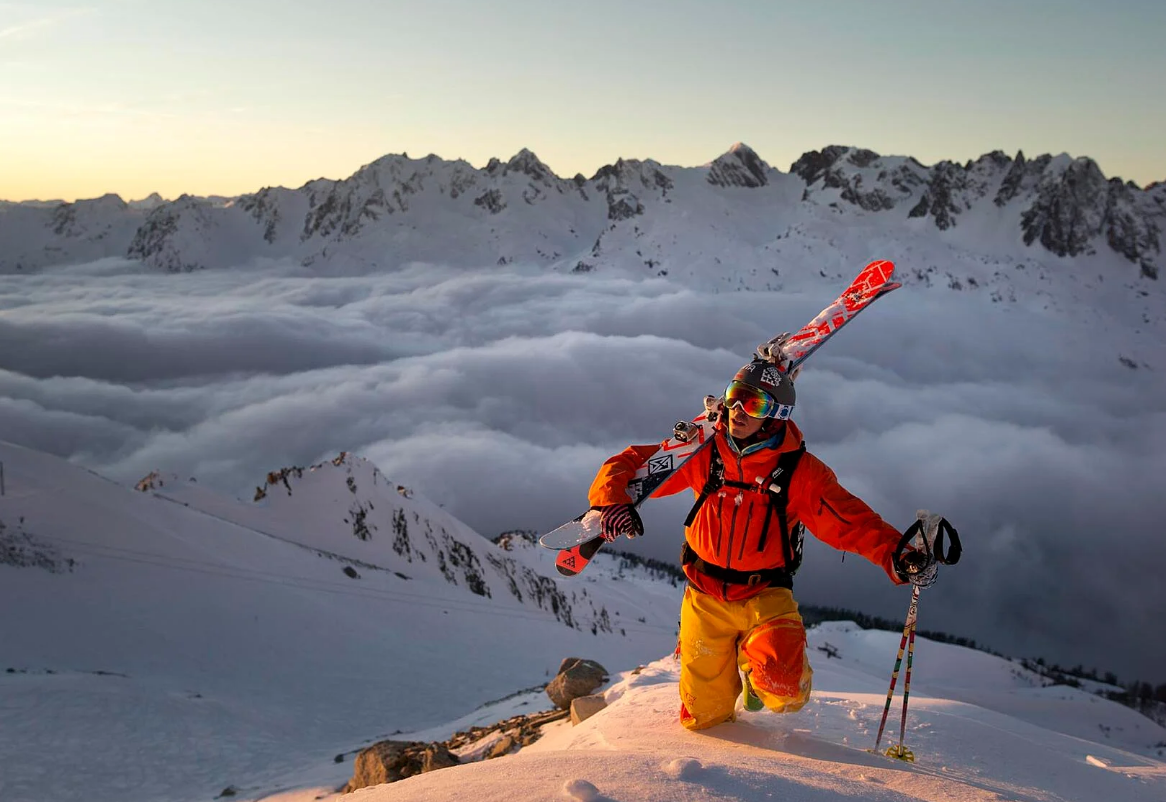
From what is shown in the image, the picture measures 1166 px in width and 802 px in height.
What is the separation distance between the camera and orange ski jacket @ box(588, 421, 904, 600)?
18.8 ft

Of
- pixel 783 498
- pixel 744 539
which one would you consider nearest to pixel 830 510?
pixel 783 498

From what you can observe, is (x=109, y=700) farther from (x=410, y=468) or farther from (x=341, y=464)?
(x=410, y=468)

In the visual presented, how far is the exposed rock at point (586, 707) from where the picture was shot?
9.09 m

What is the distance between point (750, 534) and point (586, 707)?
14.3 ft

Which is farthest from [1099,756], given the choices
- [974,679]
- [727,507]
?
[974,679]

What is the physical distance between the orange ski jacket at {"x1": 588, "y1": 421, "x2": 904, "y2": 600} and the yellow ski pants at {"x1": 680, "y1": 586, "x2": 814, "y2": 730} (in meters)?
0.16

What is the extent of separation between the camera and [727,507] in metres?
6.06

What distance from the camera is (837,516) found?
576 centimetres

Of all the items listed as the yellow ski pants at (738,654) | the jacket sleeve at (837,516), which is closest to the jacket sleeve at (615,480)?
the yellow ski pants at (738,654)

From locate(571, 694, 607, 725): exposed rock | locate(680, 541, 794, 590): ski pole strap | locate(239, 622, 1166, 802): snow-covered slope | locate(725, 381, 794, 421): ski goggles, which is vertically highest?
locate(725, 381, 794, 421): ski goggles

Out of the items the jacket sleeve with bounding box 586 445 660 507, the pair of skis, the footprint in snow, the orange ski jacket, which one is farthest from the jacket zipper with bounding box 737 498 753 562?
the footprint in snow

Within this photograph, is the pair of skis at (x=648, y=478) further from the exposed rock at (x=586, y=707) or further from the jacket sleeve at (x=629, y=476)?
the exposed rock at (x=586, y=707)

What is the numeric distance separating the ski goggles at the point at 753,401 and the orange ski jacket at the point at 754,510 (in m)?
0.16

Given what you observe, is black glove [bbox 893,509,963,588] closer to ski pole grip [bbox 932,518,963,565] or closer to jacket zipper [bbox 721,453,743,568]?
ski pole grip [bbox 932,518,963,565]
